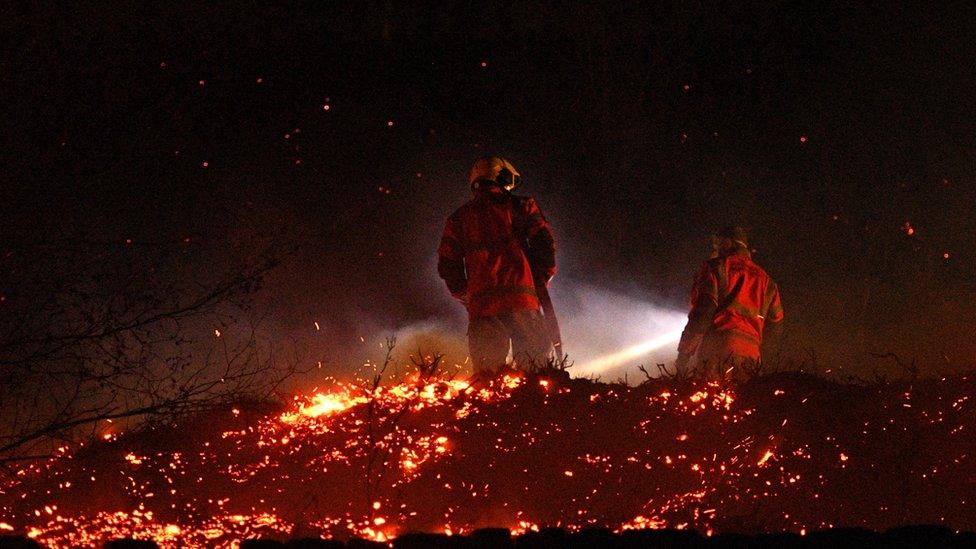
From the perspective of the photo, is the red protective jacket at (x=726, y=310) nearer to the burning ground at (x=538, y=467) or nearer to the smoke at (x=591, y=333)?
the burning ground at (x=538, y=467)

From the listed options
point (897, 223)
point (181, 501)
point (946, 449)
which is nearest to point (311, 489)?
point (181, 501)

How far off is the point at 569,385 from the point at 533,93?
23.0 ft

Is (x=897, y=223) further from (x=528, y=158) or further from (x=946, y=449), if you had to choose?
(x=946, y=449)

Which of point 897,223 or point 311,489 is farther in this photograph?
point 897,223

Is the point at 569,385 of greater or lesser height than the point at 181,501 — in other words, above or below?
above

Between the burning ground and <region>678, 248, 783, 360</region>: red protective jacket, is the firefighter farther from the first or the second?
the burning ground

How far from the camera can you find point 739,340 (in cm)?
745

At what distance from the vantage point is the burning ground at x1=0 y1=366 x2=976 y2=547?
4.78m

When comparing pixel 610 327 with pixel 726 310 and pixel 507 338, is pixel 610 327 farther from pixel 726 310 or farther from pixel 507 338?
pixel 507 338

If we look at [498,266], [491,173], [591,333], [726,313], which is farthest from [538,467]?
[591,333]

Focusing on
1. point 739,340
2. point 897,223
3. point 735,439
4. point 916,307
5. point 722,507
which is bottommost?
point 722,507

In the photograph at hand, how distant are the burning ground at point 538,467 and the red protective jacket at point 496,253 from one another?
1.12 metres

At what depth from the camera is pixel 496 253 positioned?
7.03 meters

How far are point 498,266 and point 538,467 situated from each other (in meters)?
2.19
